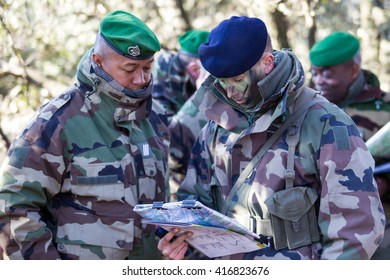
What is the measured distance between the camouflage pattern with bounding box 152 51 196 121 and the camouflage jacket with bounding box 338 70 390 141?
1.42 meters

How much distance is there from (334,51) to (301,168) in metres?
2.58

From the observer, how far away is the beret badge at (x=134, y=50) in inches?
127

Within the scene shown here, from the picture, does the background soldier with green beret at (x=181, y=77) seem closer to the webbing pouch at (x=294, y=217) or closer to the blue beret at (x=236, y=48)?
the blue beret at (x=236, y=48)

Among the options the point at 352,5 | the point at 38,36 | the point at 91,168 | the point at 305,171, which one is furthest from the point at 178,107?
the point at 352,5

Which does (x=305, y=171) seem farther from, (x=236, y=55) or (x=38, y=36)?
(x=38, y=36)

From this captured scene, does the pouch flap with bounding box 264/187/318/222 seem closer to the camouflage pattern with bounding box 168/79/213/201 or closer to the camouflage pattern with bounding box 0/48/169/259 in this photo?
the camouflage pattern with bounding box 0/48/169/259

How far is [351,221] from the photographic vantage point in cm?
273

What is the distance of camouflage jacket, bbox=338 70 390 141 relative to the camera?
5.01 metres

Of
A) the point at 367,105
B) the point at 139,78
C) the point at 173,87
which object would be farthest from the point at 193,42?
the point at 139,78

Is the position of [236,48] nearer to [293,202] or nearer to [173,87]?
[293,202]

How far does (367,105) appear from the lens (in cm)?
509

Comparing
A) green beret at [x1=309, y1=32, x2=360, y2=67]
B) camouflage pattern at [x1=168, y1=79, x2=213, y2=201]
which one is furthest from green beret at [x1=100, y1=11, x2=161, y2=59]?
green beret at [x1=309, y1=32, x2=360, y2=67]
